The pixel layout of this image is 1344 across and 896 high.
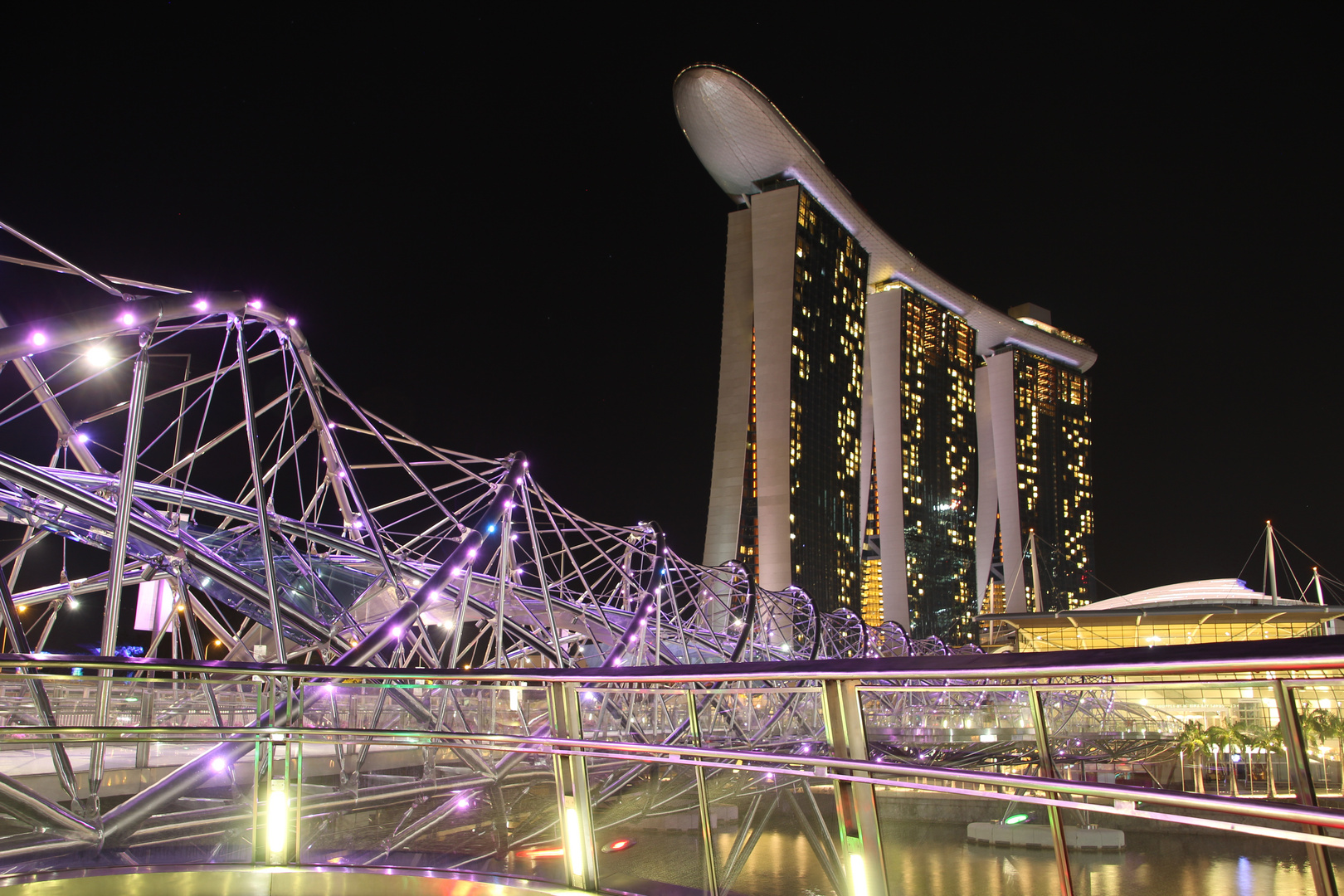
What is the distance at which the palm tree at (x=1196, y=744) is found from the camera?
305cm

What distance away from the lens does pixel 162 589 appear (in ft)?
87.6

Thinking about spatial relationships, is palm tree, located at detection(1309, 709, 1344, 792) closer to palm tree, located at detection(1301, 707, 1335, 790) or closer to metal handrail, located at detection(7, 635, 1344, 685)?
palm tree, located at detection(1301, 707, 1335, 790)

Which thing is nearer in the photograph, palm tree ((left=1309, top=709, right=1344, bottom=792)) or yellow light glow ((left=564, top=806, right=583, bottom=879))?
palm tree ((left=1309, top=709, right=1344, bottom=792))

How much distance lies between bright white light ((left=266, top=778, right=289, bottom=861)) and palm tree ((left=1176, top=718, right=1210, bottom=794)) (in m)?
4.73

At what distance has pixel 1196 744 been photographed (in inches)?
140

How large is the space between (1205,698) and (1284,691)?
747 mm

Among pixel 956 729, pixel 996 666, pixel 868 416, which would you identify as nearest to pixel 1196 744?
pixel 996 666

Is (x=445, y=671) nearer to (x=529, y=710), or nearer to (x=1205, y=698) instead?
(x=529, y=710)

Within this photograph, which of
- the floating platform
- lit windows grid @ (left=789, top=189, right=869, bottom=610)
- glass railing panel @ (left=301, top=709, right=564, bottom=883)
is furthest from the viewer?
lit windows grid @ (left=789, top=189, right=869, bottom=610)

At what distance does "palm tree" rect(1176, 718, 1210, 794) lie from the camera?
3.05 metres

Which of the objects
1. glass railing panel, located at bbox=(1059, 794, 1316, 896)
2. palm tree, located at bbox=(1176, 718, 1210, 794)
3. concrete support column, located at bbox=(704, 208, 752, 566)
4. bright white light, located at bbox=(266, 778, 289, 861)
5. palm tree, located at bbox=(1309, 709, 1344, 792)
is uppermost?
concrete support column, located at bbox=(704, 208, 752, 566)

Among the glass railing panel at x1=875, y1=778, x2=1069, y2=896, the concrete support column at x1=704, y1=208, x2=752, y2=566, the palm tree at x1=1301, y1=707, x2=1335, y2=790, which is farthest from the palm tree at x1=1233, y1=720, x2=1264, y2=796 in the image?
the concrete support column at x1=704, y1=208, x2=752, y2=566

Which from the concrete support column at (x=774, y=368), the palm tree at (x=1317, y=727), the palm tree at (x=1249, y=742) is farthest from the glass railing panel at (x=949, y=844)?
the concrete support column at (x=774, y=368)

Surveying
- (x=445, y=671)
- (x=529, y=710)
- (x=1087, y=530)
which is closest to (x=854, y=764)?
(x=529, y=710)
